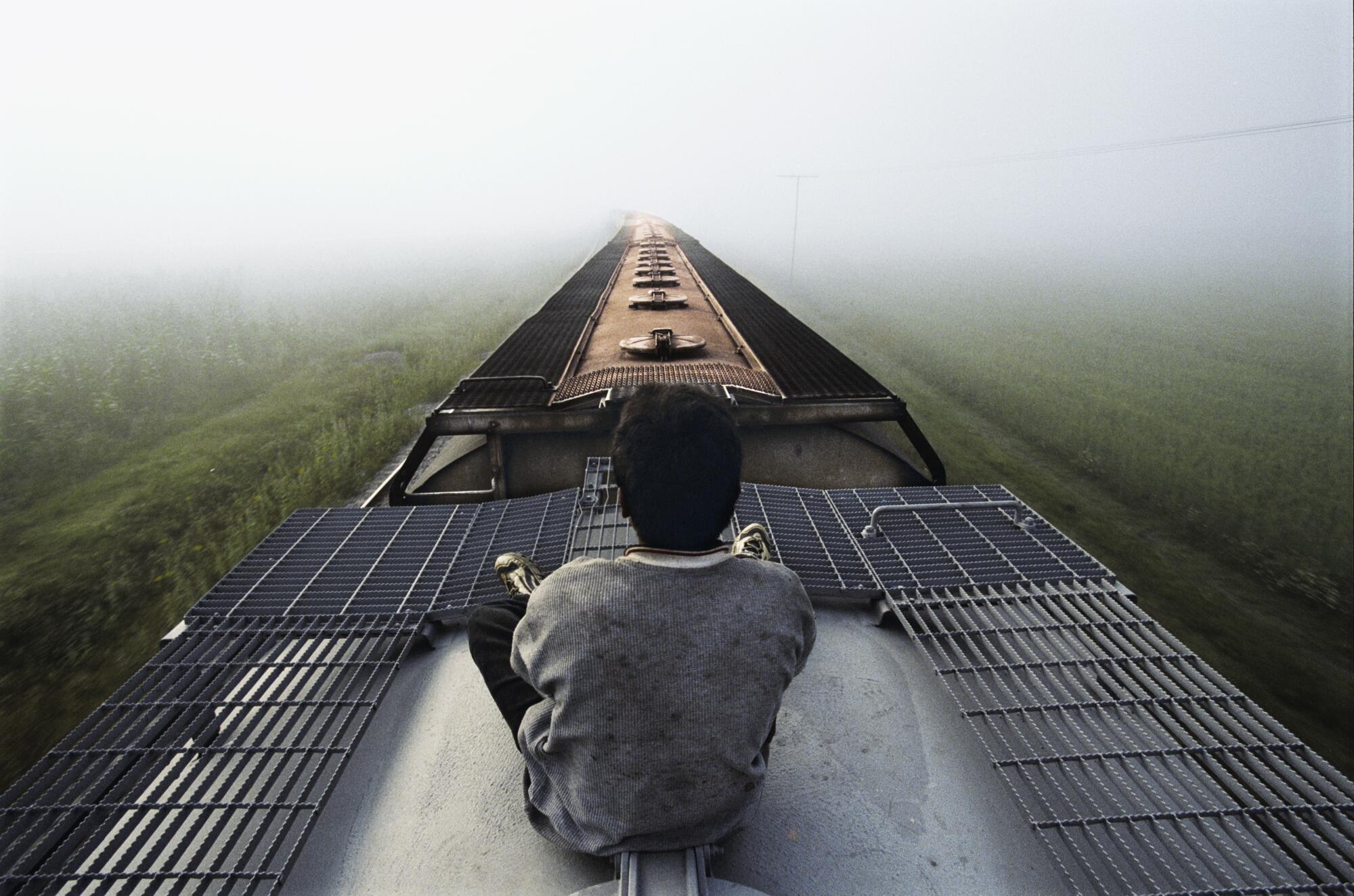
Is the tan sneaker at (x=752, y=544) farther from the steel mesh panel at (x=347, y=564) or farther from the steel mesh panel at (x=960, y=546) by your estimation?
the steel mesh panel at (x=347, y=564)

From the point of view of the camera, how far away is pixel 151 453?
8.87 metres

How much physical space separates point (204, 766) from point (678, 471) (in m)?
2.09

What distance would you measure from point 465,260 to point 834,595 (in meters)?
46.9

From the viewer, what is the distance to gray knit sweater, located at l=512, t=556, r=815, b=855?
Result: 4.68 feet

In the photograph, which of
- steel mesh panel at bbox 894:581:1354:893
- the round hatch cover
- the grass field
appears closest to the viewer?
steel mesh panel at bbox 894:581:1354:893

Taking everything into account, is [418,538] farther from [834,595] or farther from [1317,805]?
[1317,805]

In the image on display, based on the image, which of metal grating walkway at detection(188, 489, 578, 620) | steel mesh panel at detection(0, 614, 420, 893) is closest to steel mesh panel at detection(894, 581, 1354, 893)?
metal grating walkway at detection(188, 489, 578, 620)

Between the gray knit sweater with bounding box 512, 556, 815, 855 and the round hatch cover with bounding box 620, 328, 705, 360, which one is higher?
the round hatch cover with bounding box 620, 328, 705, 360

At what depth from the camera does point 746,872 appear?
1.84 metres

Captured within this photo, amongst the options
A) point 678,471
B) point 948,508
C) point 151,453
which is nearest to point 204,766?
point 678,471

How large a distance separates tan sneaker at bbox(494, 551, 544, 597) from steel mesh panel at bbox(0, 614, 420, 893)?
67cm

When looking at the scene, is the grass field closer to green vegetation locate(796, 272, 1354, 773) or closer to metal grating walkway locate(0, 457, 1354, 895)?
green vegetation locate(796, 272, 1354, 773)

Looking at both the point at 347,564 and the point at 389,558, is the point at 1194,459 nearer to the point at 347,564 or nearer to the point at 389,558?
the point at 389,558

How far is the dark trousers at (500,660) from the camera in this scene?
1.97 metres
